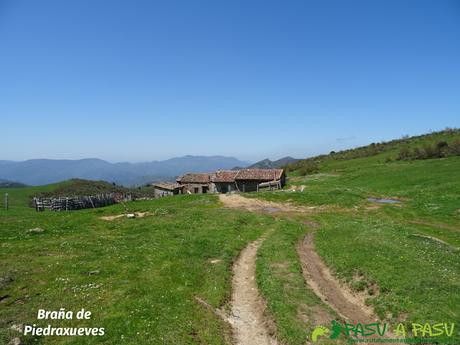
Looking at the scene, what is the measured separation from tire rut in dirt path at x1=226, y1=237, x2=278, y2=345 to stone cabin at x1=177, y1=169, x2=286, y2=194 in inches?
1875

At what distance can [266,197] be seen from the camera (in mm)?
57188

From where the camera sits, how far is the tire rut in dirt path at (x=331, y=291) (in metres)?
17.5

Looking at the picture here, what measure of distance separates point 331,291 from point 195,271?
27.9 ft

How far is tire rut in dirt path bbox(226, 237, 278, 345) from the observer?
15.0 metres

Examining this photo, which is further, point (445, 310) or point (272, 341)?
point (445, 310)

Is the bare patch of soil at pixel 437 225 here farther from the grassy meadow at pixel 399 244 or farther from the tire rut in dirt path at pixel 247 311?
the tire rut in dirt path at pixel 247 311

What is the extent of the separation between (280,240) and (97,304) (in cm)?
1772

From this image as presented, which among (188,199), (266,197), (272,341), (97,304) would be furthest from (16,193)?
(272,341)

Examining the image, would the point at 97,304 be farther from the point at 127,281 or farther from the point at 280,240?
the point at 280,240

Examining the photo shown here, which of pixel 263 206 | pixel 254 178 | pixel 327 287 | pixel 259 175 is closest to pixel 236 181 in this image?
pixel 254 178

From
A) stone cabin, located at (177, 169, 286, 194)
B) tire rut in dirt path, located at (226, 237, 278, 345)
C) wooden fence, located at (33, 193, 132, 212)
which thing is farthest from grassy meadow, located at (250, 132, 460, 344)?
wooden fence, located at (33, 193, 132, 212)

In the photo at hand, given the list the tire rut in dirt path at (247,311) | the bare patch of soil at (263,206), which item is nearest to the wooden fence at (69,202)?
the bare patch of soil at (263,206)

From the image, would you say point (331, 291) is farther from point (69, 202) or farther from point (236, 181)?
point (236, 181)

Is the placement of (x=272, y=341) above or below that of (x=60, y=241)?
below
